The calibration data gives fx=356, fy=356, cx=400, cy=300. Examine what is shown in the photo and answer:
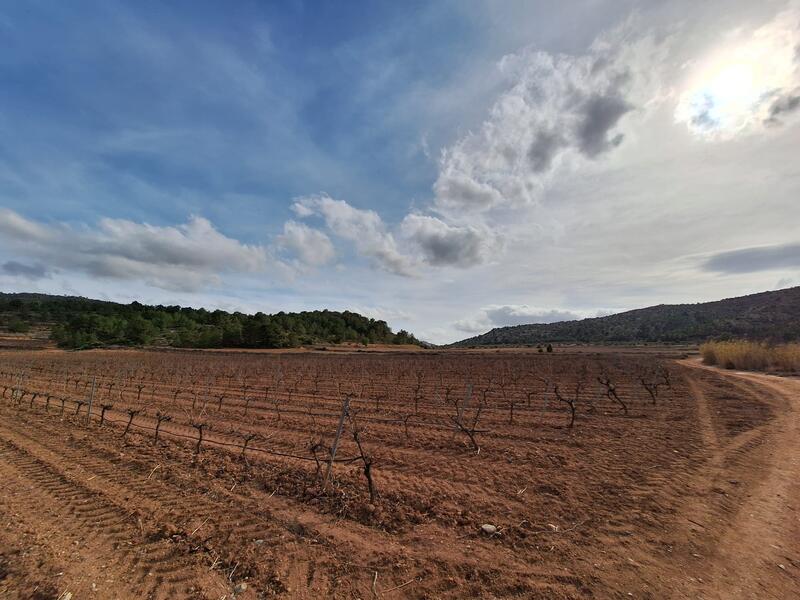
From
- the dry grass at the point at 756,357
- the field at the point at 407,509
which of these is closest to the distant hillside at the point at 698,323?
the dry grass at the point at 756,357

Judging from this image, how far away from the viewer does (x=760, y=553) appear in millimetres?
4836

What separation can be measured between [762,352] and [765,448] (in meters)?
25.1

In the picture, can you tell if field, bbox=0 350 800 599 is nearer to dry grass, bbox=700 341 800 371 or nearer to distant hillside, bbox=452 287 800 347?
dry grass, bbox=700 341 800 371

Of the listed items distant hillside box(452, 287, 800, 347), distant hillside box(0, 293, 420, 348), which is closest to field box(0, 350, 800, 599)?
distant hillside box(452, 287, 800, 347)

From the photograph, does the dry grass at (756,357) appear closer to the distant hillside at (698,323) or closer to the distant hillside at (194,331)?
the distant hillside at (698,323)

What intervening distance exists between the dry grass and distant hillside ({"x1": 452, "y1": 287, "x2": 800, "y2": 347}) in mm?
24181

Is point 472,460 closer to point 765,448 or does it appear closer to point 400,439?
point 400,439

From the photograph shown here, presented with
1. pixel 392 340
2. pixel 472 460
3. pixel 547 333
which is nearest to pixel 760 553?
pixel 472 460

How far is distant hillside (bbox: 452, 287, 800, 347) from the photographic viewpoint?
6280 cm

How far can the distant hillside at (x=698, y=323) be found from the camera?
6280 cm

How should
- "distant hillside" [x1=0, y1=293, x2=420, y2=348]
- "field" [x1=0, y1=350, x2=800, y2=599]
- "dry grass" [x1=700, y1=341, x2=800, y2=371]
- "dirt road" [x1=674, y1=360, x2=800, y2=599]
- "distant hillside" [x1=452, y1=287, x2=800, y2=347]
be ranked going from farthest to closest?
"distant hillside" [x1=0, y1=293, x2=420, y2=348], "distant hillside" [x1=452, y1=287, x2=800, y2=347], "dry grass" [x1=700, y1=341, x2=800, y2=371], "field" [x1=0, y1=350, x2=800, y2=599], "dirt road" [x1=674, y1=360, x2=800, y2=599]

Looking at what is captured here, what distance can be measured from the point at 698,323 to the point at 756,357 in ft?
248

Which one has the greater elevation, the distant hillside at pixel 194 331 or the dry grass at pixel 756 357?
the distant hillside at pixel 194 331

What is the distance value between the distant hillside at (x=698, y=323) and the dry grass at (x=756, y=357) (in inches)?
952
